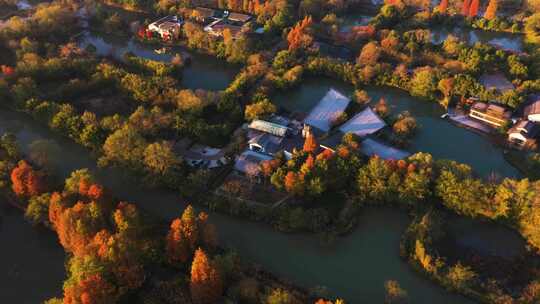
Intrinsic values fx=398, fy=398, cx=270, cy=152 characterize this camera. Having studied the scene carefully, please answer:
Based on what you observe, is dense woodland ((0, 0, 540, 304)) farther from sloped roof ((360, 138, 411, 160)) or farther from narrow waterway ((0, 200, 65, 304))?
sloped roof ((360, 138, 411, 160))

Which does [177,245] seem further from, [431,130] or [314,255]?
[431,130]

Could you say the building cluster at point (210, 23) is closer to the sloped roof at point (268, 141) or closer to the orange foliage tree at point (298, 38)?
the orange foliage tree at point (298, 38)

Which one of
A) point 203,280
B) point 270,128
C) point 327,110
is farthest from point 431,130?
point 203,280

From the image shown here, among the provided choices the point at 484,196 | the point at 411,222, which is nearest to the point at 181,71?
the point at 411,222

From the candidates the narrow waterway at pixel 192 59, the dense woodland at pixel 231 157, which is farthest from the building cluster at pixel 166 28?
the narrow waterway at pixel 192 59

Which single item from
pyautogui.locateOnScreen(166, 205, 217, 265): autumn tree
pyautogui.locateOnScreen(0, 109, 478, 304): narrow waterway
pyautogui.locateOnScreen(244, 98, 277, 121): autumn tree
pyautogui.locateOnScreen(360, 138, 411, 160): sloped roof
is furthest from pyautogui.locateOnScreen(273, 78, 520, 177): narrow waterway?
pyautogui.locateOnScreen(166, 205, 217, 265): autumn tree

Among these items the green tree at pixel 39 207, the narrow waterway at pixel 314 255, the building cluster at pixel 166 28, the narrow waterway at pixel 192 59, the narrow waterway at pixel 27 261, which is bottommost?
the narrow waterway at pixel 27 261

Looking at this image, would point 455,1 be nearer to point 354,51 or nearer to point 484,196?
point 354,51
